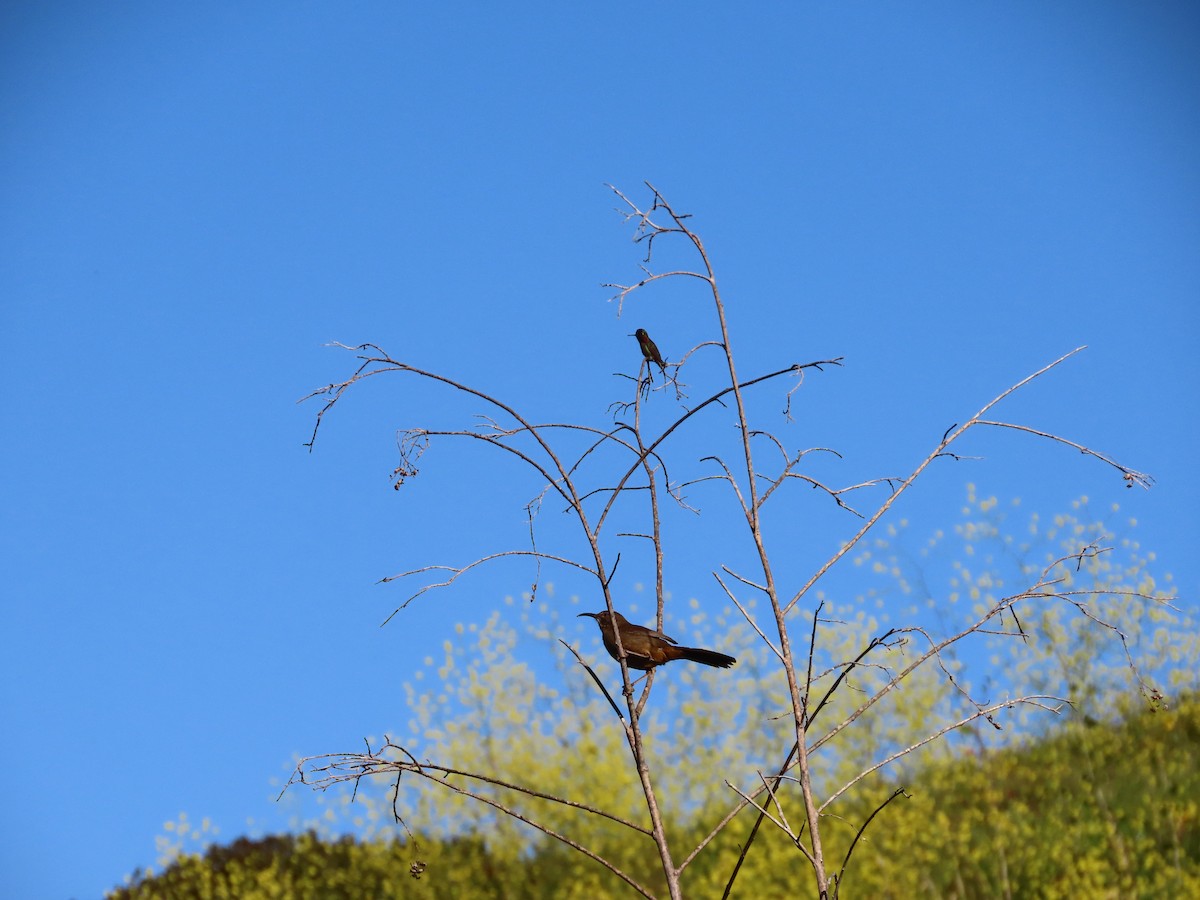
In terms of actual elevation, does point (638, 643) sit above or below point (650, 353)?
below

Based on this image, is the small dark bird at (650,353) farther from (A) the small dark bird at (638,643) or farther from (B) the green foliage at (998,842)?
(B) the green foliage at (998,842)

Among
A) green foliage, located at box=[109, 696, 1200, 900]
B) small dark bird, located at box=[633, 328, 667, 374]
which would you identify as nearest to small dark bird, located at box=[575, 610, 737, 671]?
small dark bird, located at box=[633, 328, 667, 374]

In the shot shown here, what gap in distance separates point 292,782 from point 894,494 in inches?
51.4

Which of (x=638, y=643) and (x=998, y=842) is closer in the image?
(x=638, y=643)

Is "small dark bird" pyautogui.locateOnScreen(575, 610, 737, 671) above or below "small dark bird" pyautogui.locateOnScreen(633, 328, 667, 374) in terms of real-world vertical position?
below

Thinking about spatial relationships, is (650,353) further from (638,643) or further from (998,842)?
(998,842)

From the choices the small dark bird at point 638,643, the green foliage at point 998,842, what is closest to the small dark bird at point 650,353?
the small dark bird at point 638,643

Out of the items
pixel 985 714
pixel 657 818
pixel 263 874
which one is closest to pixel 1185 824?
pixel 985 714


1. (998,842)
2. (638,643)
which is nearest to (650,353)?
(638,643)

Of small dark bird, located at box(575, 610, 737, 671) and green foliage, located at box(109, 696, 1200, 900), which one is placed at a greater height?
green foliage, located at box(109, 696, 1200, 900)

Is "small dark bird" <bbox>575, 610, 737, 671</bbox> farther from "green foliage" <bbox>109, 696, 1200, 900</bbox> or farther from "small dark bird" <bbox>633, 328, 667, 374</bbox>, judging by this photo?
"green foliage" <bbox>109, 696, 1200, 900</bbox>

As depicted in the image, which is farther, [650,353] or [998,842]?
[998,842]

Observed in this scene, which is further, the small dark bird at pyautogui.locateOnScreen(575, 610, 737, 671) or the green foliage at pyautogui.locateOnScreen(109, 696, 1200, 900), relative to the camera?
the green foliage at pyautogui.locateOnScreen(109, 696, 1200, 900)

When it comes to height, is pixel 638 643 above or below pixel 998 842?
below
